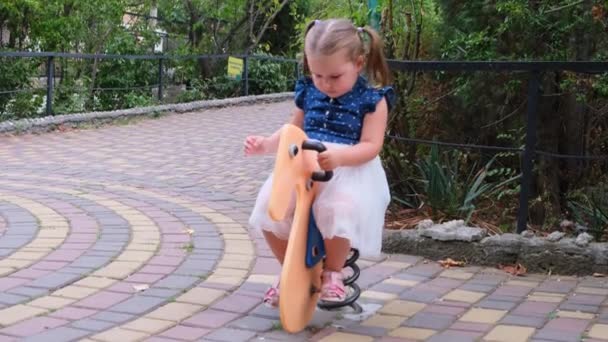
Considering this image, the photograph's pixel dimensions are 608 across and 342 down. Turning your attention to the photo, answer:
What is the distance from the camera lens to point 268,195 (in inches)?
140

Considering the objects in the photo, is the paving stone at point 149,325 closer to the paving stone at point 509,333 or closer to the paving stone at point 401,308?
the paving stone at point 401,308

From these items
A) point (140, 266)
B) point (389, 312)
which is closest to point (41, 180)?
point (140, 266)

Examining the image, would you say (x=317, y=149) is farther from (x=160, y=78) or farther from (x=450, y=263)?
Result: (x=160, y=78)

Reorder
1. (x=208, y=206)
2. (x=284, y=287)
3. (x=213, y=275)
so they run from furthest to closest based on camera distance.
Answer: (x=208, y=206)
(x=213, y=275)
(x=284, y=287)

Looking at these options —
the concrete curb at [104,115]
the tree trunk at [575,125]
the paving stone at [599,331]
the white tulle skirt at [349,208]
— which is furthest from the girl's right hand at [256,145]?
the concrete curb at [104,115]

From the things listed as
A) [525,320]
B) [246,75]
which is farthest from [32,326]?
[246,75]

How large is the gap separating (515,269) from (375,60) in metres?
1.64

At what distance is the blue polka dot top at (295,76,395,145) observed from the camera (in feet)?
11.7

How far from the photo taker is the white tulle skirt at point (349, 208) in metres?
3.39

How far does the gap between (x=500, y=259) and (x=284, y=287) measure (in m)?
1.86

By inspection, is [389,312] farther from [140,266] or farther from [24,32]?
[24,32]

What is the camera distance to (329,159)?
130 inches

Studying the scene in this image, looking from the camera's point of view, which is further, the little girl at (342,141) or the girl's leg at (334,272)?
the girl's leg at (334,272)

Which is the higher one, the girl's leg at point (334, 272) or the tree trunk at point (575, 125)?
the tree trunk at point (575, 125)
